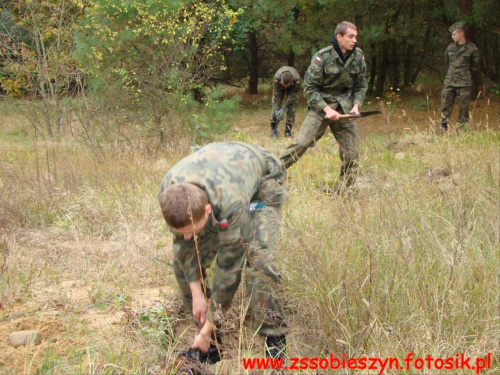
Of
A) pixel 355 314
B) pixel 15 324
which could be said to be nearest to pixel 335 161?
pixel 355 314

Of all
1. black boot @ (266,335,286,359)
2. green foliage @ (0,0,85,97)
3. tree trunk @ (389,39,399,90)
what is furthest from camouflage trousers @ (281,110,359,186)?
tree trunk @ (389,39,399,90)

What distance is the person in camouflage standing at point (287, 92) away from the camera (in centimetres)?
975

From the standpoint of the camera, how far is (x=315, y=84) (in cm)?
502

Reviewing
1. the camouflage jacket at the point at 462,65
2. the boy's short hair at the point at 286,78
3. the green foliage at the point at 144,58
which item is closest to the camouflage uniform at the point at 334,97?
the green foliage at the point at 144,58

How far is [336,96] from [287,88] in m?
5.18

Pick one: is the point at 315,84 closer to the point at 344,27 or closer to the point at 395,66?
the point at 344,27

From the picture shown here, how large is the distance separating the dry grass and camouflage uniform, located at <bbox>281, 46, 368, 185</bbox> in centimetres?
35

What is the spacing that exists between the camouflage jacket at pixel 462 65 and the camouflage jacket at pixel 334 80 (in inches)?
153

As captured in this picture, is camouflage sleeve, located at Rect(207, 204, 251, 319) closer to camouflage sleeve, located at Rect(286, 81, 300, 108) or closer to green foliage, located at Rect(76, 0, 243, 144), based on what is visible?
green foliage, located at Rect(76, 0, 243, 144)

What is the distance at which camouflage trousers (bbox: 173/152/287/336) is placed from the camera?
8.22 feet

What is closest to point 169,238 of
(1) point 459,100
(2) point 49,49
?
(1) point 459,100

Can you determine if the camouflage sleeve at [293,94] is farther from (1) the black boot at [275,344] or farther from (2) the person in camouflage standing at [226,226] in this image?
(1) the black boot at [275,344]

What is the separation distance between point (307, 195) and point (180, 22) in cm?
446

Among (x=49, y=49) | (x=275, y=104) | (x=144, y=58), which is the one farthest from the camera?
(x=49, y=49)
